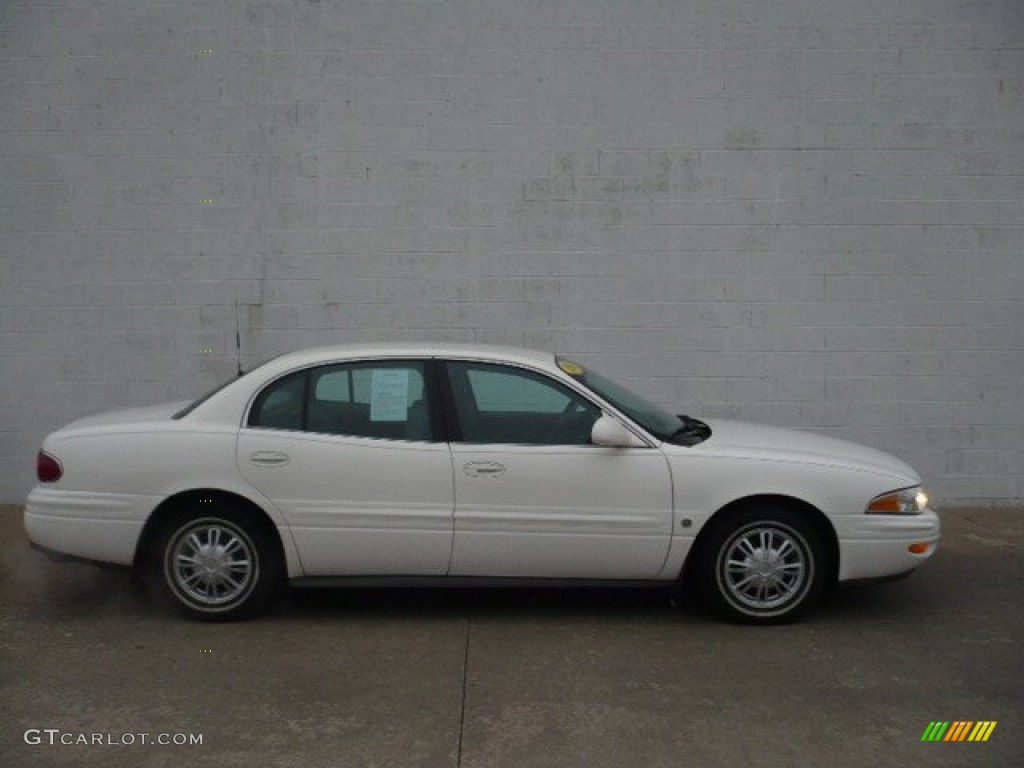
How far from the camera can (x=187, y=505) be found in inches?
230

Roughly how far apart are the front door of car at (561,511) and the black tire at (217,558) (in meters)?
0.99

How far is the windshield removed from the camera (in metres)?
6.04

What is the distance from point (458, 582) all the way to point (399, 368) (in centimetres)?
117

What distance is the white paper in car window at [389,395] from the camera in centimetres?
594

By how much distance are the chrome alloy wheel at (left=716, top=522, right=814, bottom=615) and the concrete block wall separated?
2.98 m

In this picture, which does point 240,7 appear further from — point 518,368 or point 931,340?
point 931,340

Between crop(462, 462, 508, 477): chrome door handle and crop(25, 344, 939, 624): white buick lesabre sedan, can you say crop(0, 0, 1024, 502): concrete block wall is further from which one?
crop(462, 462, 508, 477): chrome door handle

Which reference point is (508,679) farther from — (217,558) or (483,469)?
(217,558)

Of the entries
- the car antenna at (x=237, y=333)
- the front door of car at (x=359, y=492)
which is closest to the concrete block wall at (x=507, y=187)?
the car antenna at (x=237, y=333)

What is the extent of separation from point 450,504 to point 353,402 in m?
0.75

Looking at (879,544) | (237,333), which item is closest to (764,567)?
(879,544)

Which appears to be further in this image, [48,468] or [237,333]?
[237,333]

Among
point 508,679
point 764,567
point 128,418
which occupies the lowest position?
point 508,679

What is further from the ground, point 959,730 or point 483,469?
point 483,469
